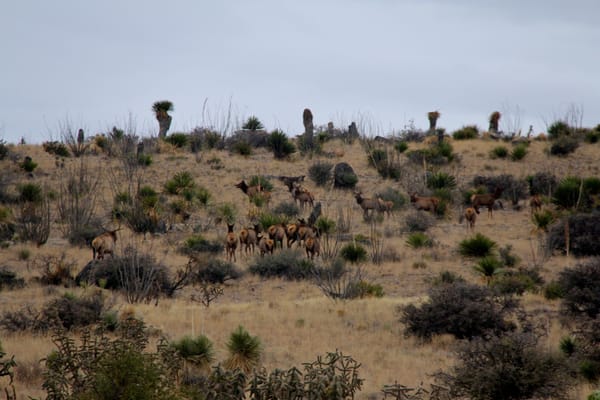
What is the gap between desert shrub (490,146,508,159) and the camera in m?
44.2

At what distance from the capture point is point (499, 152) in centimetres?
4416

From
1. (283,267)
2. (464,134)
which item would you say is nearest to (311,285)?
(283,267)

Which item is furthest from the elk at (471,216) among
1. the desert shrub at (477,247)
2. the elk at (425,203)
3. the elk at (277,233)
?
the elk at (277,233)

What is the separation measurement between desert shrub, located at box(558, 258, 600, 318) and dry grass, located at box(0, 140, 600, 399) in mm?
481

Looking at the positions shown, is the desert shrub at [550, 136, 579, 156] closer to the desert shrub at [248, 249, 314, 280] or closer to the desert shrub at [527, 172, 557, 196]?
the desert shrub at [527, 172, 557, 196]

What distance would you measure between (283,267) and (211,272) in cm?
223

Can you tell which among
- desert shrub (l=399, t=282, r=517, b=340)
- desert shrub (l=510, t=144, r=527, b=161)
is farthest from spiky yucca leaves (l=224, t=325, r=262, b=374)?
desert shrub (l=510, t=144, r=527, b=161)

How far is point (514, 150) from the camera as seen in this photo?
44.2 metres

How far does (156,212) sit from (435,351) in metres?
17.2

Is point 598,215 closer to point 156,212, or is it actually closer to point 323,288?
point 323,288

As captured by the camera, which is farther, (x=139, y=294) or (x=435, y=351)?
(x=139, y=294)

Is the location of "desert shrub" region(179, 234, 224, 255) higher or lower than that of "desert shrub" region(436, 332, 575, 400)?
lower

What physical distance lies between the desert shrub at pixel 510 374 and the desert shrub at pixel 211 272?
11.7 metres

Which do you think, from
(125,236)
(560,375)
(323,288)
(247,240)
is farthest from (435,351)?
(125,236)
